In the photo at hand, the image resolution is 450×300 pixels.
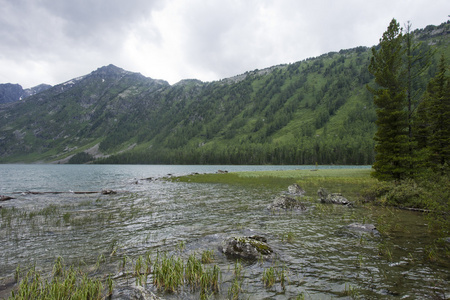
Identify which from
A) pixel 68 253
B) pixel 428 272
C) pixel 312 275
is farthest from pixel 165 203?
pixel 428 272

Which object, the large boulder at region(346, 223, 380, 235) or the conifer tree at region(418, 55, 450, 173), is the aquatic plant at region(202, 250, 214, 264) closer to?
the large boulder at region(346, 223, 380, 235)

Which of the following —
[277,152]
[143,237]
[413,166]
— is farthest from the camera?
[277,152]

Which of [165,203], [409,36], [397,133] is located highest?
[409,36]

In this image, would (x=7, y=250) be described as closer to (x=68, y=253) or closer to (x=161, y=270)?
(x=68, y=253)

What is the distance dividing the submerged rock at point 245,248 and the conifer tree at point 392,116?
2236 centimetres

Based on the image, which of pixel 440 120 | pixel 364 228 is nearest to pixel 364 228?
pixel 364 228

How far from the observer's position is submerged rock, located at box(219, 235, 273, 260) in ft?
33.8

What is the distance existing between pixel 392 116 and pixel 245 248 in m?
25.8

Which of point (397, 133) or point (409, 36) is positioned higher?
point (409, 36)

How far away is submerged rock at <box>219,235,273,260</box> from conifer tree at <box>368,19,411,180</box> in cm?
2236

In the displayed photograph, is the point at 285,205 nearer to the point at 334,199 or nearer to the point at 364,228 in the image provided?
the point at 334,199

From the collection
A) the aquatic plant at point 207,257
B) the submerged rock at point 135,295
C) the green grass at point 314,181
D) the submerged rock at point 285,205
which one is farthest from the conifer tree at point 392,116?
the submerged rock at point 135,295

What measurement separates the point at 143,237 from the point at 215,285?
7.81 meters

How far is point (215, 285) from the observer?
7.43 meters
